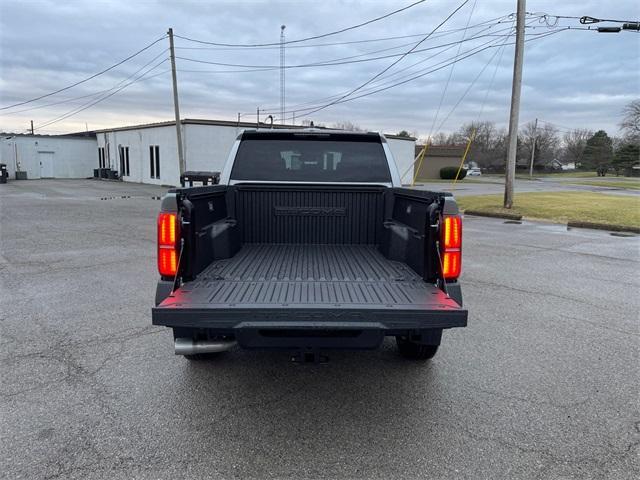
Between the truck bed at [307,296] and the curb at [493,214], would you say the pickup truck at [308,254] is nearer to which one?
the truck bed at [307,296]

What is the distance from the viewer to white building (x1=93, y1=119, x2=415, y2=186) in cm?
2834

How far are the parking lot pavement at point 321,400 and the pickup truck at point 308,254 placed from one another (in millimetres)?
414

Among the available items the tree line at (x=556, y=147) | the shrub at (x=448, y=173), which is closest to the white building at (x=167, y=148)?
the shrub at (x=448, y=173)

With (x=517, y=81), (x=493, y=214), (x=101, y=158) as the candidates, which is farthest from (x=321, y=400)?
(x=101, y=158)

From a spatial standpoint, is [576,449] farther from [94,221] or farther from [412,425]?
[94,221]

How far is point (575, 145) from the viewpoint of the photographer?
92.6 metres

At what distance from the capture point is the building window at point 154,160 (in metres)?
32.6

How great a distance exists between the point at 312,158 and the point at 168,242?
2.32 m

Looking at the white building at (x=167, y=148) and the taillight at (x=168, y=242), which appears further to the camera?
the white building at (x=167, y=148)

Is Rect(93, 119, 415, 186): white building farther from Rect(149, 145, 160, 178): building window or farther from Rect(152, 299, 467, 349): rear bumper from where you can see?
Rect(152, 299, 467, 349): rear bumper

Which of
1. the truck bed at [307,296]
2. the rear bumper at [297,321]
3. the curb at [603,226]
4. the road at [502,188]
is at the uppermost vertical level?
the truck bed at [307,296]

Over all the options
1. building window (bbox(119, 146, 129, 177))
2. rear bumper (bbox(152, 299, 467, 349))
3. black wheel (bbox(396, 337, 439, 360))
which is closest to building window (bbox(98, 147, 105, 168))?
building window (bbox(119, 146, 129, 177))

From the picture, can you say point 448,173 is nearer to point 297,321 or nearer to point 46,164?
point 46,164

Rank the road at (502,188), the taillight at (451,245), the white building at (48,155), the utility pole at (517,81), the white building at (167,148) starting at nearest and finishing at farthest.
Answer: the taillight at (451,245)
the utility pole at (517,81)
the white building at (167,148)
the road at (502,188)
the white building at (48,155)
